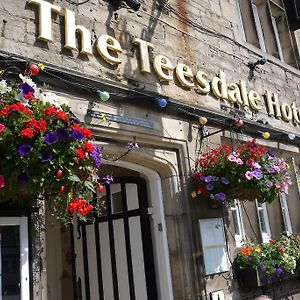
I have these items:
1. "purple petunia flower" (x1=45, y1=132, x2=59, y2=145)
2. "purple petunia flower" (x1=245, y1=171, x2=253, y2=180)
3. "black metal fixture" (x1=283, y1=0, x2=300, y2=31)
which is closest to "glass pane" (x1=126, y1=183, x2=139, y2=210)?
"purple petunia flower" (x1=245, y1=171, x2=253, y2=180)

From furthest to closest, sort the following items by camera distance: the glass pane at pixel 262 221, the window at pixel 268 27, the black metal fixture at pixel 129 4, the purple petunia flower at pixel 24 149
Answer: the window at pixel 268 27
the glass pane at pixel 262 221
the black metal fixture at pixel 129 4
the purple petunia flower at pixel 24 149

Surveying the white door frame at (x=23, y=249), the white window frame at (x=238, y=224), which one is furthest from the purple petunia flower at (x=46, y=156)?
the white window frame at (x=238, y=224)

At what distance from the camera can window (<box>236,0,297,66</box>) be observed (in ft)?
24.6

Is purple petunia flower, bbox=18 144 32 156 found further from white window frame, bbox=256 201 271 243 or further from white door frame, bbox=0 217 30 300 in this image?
white window frame, bbox=256 201 271 243

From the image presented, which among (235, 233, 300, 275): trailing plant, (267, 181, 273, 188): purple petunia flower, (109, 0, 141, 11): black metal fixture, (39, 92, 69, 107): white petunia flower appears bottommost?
(235, 233, 300, 275): trailing plant

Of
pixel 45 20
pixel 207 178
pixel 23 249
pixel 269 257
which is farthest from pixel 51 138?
pixel 269 257

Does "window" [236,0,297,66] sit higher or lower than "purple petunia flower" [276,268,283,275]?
higher

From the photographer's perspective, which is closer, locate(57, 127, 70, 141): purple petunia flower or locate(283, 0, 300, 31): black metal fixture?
locate(57, 127, 70, 141): purple petunia flower

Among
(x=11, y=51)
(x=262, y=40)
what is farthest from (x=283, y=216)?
(x=11, y=51)

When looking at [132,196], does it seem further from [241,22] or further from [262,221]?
[241,22]

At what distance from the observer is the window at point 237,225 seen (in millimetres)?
5535

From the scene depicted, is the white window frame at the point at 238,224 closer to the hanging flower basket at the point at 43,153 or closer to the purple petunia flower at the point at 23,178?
the hanging flower basket at the point at 43,153

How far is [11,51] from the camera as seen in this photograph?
3773 millimetres

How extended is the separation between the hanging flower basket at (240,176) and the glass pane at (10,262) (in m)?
2.07
